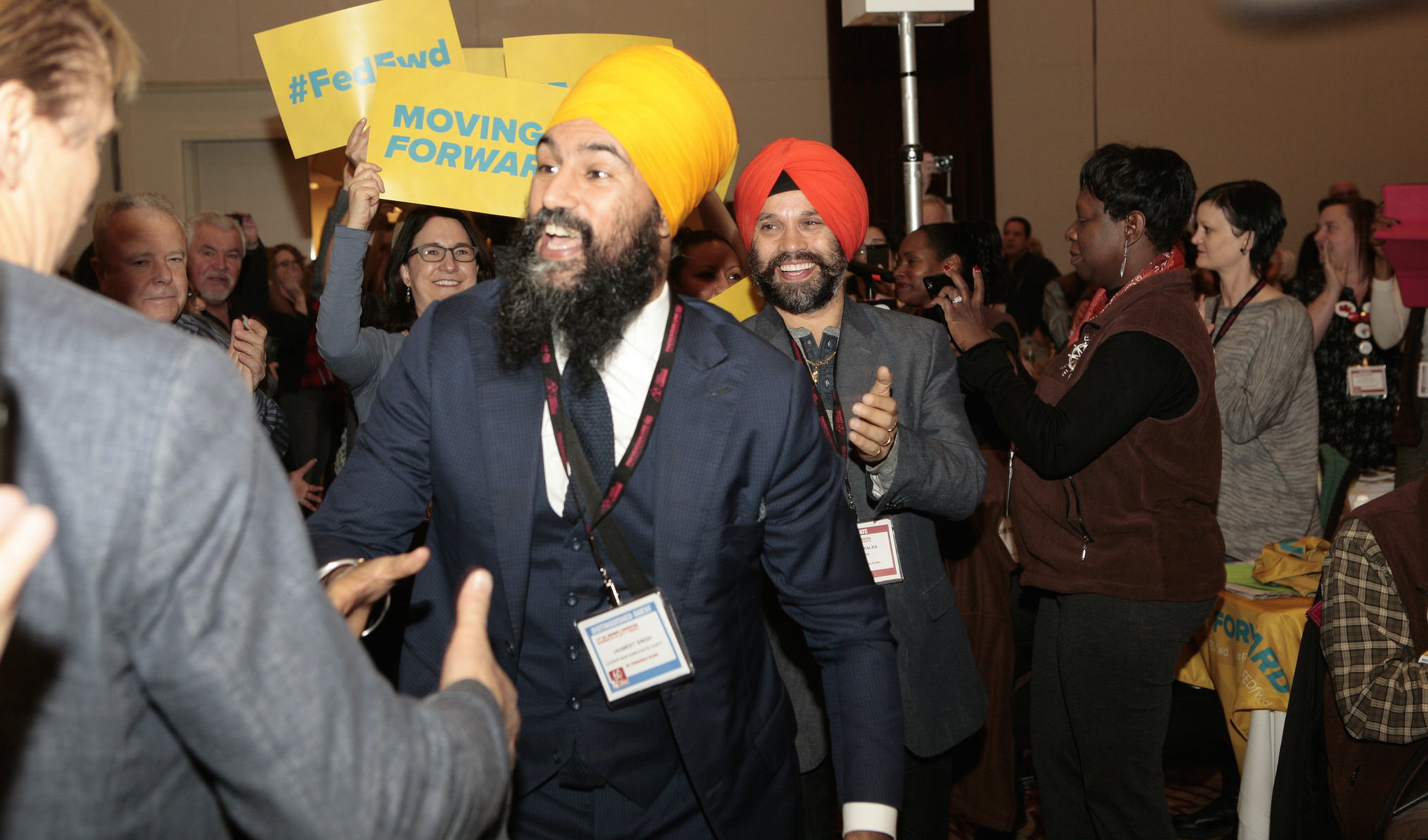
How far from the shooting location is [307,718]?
32.4 inches

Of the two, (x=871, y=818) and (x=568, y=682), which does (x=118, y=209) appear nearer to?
(x=568, y=682)

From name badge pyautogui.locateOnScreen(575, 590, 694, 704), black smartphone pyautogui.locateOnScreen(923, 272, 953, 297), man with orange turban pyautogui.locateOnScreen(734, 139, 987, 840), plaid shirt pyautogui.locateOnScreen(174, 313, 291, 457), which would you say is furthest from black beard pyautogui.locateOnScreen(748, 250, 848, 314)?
plaid shirt pyautogui.locateOnScreen(174, 313, 291, 457)

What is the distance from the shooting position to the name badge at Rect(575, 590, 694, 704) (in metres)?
1.57

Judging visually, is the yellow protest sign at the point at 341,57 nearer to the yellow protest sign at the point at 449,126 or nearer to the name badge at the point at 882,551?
the yellow protest sign at the point at 449,126

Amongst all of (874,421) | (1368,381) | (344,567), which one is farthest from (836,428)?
(1368,381)

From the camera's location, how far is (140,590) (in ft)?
2.52

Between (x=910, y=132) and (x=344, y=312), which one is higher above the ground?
(x=910, y=132)

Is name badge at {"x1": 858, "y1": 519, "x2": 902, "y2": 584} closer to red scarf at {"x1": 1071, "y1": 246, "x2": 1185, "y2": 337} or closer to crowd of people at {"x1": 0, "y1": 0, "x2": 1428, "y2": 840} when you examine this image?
crowd of people at {"x1": 0, "y1": 0, "x2": 1428, "y2": 840}

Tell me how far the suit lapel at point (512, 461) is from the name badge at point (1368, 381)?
5211 mm

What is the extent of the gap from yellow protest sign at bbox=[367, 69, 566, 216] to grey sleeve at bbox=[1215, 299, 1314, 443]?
2.38m

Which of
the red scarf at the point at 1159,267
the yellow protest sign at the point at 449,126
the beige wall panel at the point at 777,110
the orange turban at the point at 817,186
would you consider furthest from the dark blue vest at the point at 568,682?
the beige wall panel at the point at 777,110

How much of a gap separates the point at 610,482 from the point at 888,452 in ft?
2.60

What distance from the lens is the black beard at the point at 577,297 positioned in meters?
1.71

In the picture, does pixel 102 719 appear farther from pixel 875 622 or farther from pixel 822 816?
pixel 822 816
